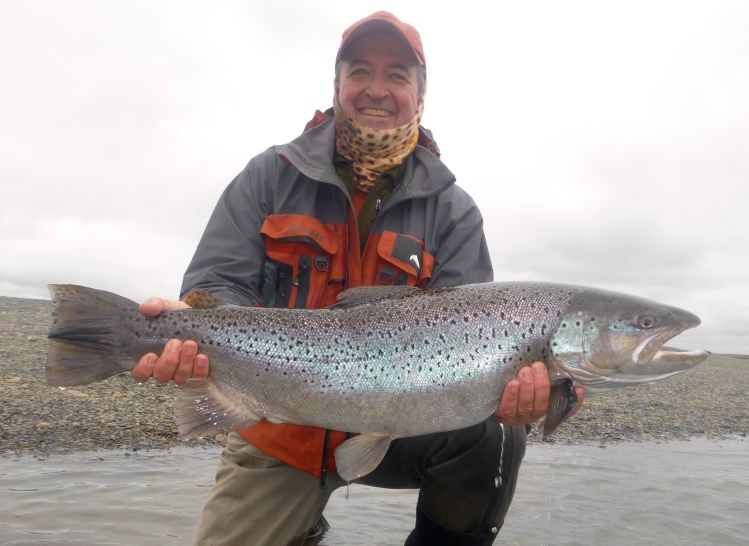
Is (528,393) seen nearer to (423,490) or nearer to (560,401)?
(560,401)

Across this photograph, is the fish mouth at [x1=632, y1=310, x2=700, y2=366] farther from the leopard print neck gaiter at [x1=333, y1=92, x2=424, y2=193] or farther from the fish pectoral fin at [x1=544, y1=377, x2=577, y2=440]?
the leopard print neck gaiter at [x1=333, y1=92, x2=424, y2=193]

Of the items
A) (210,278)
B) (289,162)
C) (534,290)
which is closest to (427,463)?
(534,290)

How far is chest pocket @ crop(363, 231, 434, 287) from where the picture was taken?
431 centimetres

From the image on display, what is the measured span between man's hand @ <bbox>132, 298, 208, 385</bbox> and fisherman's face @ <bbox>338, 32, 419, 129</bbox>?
2235 millimetres

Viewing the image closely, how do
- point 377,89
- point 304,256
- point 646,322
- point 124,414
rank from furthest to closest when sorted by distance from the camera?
point 124,414
point 377,89
point 304,256
point 646,322

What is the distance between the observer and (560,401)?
3.64 metres

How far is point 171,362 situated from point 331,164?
6.07ft

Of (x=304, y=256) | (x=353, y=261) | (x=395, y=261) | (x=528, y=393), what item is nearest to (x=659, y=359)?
(x=528, y=393)

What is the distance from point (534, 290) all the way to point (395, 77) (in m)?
2.17

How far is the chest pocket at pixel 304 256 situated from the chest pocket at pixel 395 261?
0.81 feet

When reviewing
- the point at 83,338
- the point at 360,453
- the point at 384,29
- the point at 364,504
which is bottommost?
the point at 364,504

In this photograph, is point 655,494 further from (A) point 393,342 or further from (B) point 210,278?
(B) point 210,278

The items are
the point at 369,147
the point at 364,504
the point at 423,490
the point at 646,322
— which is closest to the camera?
the point at 646,322

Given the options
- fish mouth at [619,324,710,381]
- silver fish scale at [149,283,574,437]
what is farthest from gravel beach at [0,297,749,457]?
fish mouth at [619,324,710,381]
